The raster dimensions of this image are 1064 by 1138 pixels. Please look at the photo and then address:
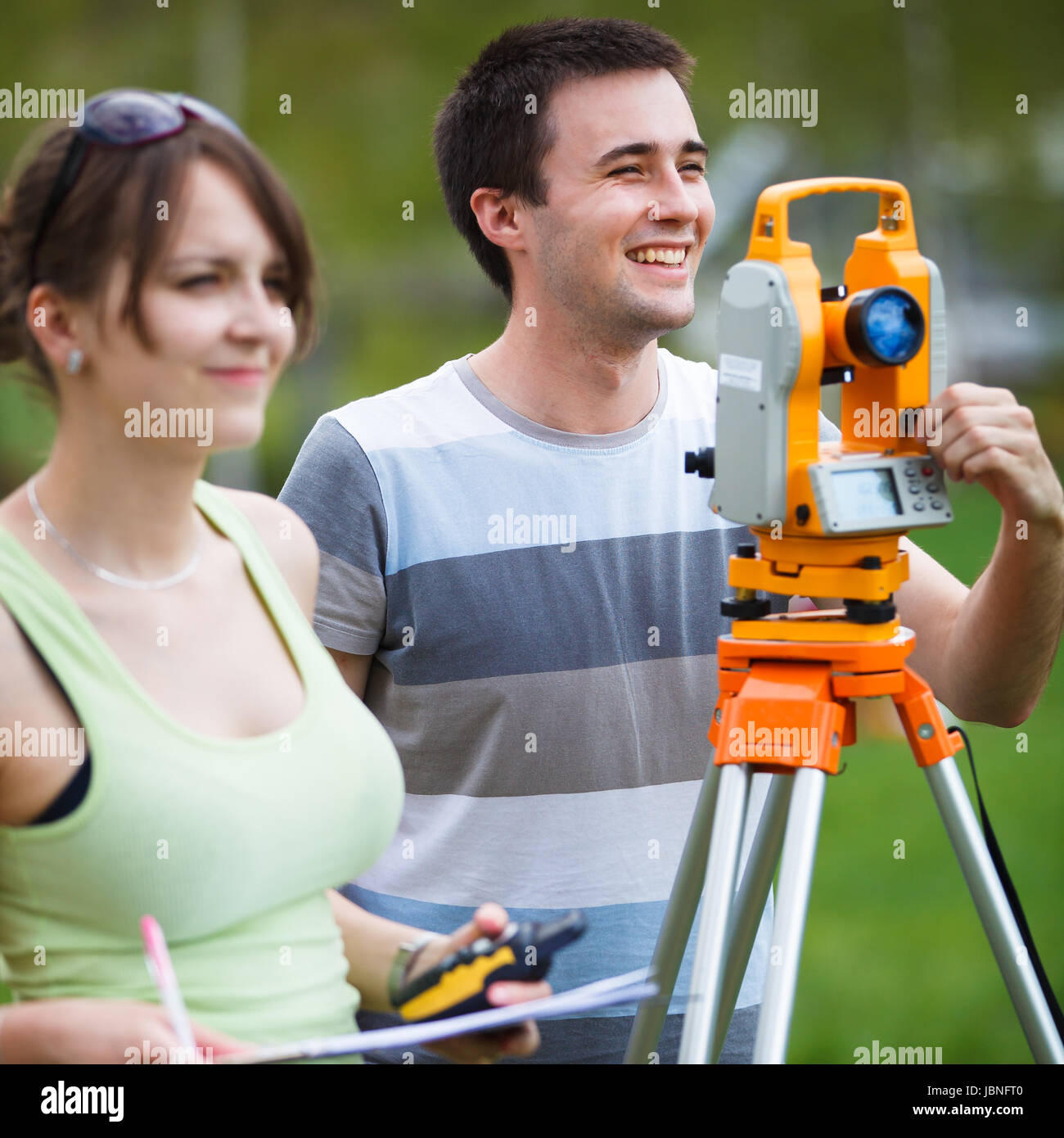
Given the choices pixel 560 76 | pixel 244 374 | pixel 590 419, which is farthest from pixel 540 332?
pixel 244 374

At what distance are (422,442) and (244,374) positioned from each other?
97cm

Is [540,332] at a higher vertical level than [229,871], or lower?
higher

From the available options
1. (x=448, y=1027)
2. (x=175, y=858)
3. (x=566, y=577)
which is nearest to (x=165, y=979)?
(x=175, y=858)

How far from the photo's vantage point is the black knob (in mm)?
2189

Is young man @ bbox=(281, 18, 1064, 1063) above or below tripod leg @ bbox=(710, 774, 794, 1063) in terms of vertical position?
above

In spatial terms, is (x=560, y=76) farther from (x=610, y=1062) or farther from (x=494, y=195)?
(x=610, y=1062)

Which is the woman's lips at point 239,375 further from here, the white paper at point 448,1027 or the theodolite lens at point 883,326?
the theodolite lens at point 883,326

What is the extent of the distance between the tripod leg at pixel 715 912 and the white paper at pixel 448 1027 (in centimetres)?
38

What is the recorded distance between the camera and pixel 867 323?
79.6 inches

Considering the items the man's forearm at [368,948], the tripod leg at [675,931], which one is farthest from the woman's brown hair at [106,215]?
the tripod leg at [675,931]

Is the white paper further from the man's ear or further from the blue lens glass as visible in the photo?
the man's ear

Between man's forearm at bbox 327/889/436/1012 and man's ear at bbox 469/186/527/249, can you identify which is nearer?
man's forearm at bbox 327/889/436/1012

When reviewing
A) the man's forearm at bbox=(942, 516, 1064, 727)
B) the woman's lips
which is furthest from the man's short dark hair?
the woman's lips

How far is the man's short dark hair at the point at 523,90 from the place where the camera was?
2666mm
